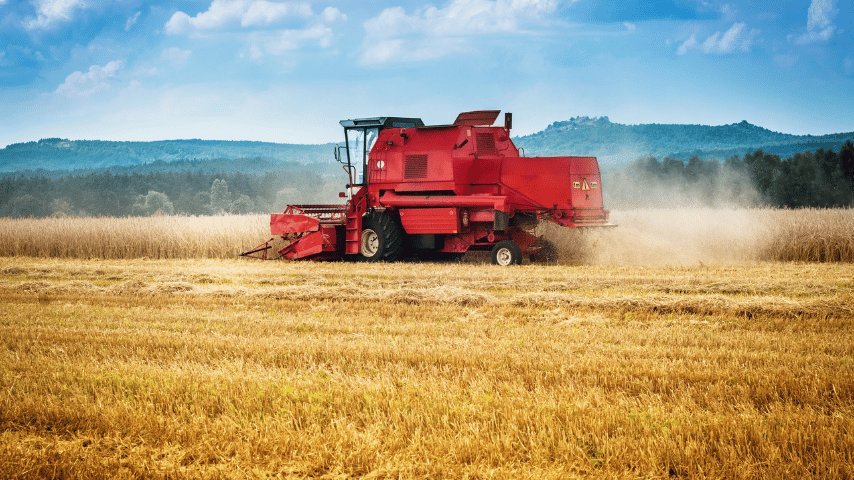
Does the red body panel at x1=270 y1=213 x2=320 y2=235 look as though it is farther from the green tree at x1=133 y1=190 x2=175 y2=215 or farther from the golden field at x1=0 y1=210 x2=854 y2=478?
the green tree at x1=133 y1=190 x2=175 y2=215

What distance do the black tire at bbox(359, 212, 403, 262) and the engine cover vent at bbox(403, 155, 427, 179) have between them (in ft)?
3.34

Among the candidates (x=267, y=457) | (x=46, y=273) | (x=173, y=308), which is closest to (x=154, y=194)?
(x=46, y=273)

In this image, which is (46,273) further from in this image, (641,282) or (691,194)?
(691,194)

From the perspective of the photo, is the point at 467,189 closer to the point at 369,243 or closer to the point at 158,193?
the point at 369,243

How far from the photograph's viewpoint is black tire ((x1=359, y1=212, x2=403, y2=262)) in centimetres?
1403

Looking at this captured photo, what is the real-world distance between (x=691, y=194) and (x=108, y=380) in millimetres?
57881

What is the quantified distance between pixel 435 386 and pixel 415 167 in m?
9.63

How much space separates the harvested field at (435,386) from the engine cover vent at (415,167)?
17.2 ft

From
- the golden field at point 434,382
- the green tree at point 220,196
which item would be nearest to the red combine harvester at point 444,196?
the golden field at point 434,382

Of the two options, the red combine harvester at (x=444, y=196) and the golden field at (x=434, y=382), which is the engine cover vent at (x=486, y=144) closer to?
the red combine harvester at (x=444, y=196)

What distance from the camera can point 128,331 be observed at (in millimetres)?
6676

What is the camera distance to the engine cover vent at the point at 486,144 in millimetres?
13531

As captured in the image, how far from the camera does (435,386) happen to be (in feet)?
14.8

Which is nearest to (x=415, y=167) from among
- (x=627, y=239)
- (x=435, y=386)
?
(x=627, y=239)
